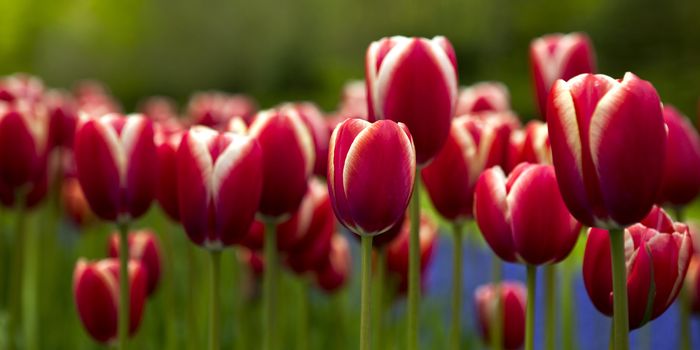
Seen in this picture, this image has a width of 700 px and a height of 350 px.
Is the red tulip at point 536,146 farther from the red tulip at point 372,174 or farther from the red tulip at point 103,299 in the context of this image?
the red tulip at point 103,299

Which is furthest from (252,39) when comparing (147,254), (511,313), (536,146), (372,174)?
(372,174)

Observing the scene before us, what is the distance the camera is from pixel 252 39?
8180 mm

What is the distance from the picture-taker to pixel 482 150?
120 cm

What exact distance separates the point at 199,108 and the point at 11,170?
2.75ft

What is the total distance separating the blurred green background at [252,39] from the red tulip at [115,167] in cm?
483

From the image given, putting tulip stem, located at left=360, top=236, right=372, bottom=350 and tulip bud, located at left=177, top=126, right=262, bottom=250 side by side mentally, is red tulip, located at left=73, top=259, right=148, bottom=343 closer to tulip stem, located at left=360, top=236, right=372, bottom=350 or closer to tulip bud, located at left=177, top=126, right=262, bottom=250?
tulip bud, located at left=177, top=126, right=262, bottom=250

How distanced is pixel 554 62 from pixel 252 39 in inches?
278

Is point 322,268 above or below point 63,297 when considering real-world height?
above

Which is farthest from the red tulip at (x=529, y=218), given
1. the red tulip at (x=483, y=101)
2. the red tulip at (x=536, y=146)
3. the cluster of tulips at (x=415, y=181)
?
the red tulip at (x=483, y=101)

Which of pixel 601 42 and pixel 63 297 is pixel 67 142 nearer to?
pixel 63 297

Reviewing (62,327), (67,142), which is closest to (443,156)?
(67,142)

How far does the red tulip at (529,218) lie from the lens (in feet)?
3.08

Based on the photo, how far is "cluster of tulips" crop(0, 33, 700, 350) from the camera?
2.54 feet

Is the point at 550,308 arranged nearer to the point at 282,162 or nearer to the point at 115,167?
the point at 282,162
